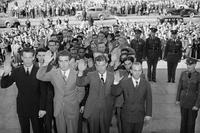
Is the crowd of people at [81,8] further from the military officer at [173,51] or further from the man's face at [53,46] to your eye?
the man's face at [53,46]

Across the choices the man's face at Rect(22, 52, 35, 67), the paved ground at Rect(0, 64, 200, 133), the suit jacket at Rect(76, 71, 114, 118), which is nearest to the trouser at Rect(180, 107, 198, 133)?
→ the paved ground at Rect(0, 64, 200, 133)

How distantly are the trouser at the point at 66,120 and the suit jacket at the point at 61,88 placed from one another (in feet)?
0.10

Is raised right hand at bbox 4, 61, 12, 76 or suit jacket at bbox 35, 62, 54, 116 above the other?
raised right hand at bbox 4, 61, 12, 76

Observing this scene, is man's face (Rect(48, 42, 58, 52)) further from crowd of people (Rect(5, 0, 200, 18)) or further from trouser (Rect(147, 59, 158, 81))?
crowd of people (Rect(5, 0, 200, 18))

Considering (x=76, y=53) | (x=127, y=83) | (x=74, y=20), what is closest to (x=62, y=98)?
(x=127, y=83)

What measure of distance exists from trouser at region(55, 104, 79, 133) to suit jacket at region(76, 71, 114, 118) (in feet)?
0.70

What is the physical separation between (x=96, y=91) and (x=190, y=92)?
72.5 inches

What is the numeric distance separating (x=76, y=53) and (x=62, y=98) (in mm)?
2279

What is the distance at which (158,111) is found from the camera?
8406mm

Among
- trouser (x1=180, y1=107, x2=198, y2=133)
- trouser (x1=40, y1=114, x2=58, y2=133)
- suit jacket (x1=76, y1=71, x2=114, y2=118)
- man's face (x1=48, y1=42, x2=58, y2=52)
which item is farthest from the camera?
man's face (x1=48, y1=42, x2=58, y2=52)

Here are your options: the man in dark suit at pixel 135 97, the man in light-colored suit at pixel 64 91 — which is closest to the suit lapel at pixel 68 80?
the man in light-colored suit at pixel 64 91

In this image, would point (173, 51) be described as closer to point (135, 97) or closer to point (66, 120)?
point (135, 97)

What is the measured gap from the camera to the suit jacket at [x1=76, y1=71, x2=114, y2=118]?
548cm

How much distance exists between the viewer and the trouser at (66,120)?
554 centimetres
